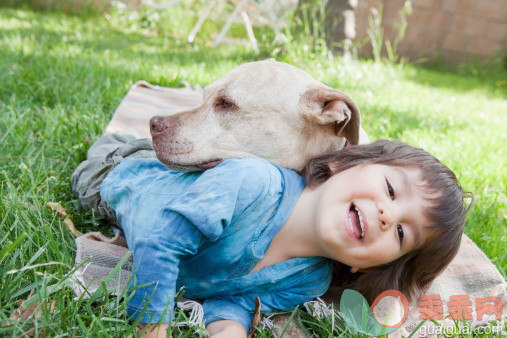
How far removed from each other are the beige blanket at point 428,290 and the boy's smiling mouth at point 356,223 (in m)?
0.37

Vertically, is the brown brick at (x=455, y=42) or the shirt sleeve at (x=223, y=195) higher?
the shirt sleeve at (x=223, y=195)

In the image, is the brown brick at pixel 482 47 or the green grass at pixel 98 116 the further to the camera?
the brown brick at pixel 482 47

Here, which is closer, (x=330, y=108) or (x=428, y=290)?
(x=330, y=108)

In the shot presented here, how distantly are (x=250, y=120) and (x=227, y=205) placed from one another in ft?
1.92

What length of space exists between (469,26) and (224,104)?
817 cm

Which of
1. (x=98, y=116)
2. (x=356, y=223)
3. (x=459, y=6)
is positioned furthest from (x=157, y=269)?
(x=459, y=6)

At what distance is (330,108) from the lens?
2.12 meters

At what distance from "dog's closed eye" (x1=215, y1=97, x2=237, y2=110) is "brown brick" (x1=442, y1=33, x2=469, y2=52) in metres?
8.10

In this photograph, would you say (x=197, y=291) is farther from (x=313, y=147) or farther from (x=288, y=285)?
(x=313, y=147)

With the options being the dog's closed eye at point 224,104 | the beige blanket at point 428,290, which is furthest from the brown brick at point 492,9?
the dog's closed eye at point 224,104

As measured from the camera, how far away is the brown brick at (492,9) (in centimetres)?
852

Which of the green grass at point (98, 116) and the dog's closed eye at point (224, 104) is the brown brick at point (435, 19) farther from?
the dog's closed eye at point (224, 104)

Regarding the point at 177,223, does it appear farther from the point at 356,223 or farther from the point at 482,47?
the point at 482,47

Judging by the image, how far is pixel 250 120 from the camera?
2.07 meters
